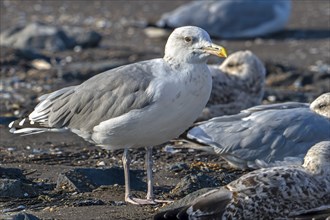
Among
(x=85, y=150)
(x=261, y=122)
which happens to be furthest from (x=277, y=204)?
(x=85, y=150)

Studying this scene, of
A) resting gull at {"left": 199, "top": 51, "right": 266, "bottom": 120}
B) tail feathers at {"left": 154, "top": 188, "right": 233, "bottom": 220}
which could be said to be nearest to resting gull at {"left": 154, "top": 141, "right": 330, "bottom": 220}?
tail feathers at {"left": 154, "top": 188, "right": 233, "bottom": 220}

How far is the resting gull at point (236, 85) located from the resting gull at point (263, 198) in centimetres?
446

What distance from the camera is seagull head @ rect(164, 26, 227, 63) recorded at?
7.18 metres

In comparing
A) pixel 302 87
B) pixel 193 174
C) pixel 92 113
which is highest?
pixel 92 113

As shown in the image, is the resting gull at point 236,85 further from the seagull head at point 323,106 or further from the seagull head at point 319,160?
the seagull head at point 319,160

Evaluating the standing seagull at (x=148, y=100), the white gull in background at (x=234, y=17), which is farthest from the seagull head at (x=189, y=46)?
the white gull in background at (x=234, y=17)

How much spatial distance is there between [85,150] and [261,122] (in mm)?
1759

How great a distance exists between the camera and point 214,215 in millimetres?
6137

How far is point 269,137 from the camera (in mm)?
→ 8484

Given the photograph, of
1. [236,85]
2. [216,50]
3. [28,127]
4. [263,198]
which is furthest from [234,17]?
[263,198]

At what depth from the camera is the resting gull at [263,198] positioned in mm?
6148

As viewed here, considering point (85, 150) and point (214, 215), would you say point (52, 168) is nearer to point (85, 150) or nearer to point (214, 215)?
point (85, 150)

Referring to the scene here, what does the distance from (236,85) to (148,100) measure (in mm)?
4450

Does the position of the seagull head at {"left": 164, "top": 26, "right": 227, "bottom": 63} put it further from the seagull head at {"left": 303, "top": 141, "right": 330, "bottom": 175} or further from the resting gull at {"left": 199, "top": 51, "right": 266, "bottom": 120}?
the resting gull at {"left": 199, "top": 51, "right": 266, "bottom": 120}
